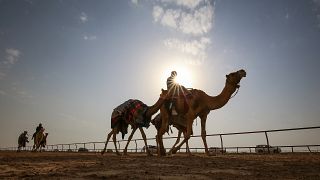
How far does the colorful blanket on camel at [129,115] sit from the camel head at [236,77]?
4.09 meters

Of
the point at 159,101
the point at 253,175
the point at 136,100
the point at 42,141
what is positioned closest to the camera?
the point at 253,175

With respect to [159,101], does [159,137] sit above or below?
below

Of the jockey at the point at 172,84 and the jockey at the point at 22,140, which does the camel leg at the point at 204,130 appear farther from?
the jockey at the point at 22,140

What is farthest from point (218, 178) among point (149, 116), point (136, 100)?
point (136, 100)

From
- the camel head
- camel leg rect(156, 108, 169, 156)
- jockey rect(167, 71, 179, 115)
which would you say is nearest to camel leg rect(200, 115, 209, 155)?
jockey rect(167, 71, 179, 115)

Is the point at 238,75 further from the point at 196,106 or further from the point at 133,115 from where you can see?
the point at 133,115

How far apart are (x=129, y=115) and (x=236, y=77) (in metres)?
5.47

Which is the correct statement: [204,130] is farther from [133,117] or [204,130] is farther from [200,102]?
[133,117]

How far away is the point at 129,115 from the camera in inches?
596

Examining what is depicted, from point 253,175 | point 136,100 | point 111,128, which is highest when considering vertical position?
point 136,100

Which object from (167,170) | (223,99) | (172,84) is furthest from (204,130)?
(167,170)

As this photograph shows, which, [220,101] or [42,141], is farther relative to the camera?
[42,141]

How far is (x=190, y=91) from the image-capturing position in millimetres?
12602

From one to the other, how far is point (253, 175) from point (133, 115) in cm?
987
